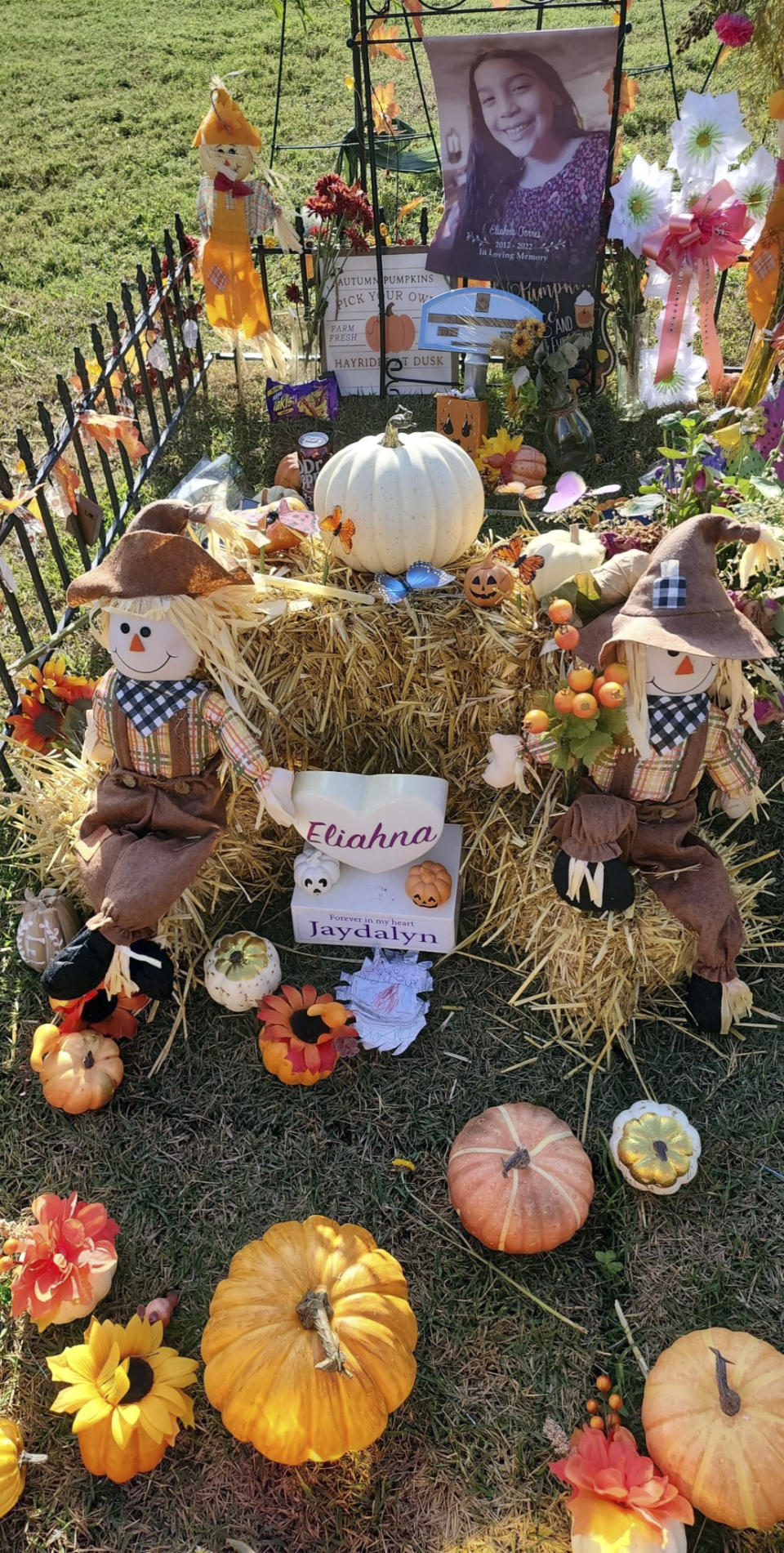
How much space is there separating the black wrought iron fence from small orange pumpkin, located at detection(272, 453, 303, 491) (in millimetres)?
765

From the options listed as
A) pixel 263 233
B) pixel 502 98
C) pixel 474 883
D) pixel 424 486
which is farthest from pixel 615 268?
pixel 474 883

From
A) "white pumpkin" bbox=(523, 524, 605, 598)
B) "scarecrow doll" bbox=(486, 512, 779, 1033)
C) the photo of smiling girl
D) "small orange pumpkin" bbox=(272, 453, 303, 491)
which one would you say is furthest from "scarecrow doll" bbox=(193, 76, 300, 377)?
"scarecrow doll" bbox=(486, 512, 779, 1033)

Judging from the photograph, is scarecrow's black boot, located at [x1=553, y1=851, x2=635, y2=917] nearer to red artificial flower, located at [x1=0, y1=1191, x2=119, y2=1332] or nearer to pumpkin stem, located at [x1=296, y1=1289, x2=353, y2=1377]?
pumpkin stem, located at [x1=296, y1=1289, x2=353, y2=1377]

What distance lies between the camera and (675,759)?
340 cm

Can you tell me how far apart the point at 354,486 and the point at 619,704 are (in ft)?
4.03

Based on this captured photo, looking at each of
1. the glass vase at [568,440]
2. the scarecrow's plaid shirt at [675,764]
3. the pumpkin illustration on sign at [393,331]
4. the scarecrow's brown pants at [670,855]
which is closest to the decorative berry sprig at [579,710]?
the scarecrow's plaid shirt at [675,764]

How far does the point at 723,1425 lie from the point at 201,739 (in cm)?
251

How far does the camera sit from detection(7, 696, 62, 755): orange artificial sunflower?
4.39 metres

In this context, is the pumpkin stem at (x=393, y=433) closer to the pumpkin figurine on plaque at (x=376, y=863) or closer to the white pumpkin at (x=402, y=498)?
the white pumpkin at (x=402, y=498)

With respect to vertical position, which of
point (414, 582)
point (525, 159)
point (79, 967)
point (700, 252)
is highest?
point (525, 159)

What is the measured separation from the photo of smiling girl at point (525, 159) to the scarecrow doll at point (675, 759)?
3824mm

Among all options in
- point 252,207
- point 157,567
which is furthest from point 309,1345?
point 252,207

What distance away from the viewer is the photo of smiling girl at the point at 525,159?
5746 millimetres

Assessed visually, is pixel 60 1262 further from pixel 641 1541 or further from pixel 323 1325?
pixel 641 1541
